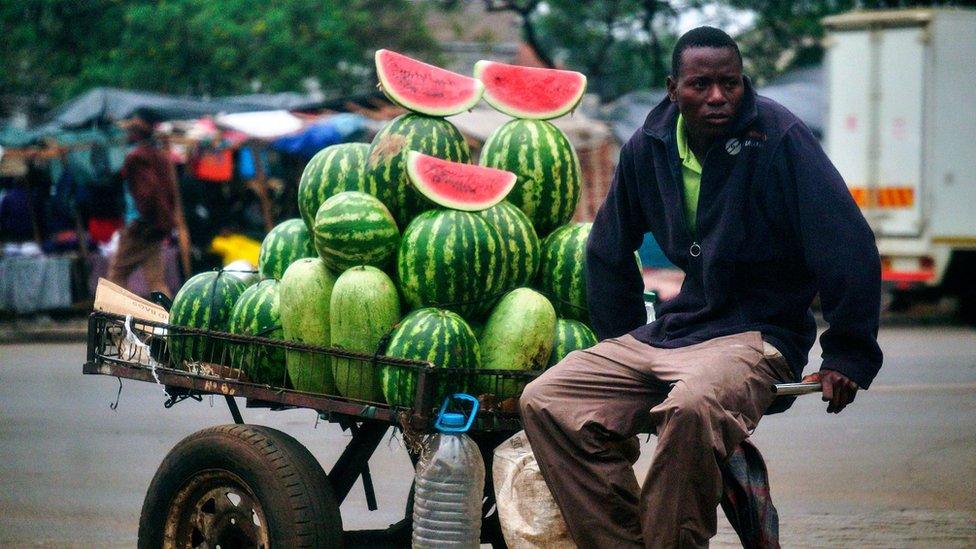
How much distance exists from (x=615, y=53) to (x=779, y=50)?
3.87 metres

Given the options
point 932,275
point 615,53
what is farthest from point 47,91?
point 932,275

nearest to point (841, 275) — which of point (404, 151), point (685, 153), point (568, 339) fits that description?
point (685, 153)

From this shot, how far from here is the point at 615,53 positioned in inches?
1062

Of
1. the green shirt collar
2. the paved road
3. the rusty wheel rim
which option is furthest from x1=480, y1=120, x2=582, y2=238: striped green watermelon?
the paved road

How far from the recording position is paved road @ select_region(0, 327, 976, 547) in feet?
18.2

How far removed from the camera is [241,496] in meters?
3.64

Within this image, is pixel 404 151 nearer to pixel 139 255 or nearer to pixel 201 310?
pixel 201 310

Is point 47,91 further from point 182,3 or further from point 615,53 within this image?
point 615,53

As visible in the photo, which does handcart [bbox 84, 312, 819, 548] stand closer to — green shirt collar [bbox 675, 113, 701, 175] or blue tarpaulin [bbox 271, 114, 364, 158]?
green shirt collar [bbox 675, 113, 701, 175]

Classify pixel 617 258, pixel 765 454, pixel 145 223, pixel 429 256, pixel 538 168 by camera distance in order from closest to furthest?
pixel 617 258
pixel 429 256
pixel 538 168
pixel 765 454
pixel 145 223

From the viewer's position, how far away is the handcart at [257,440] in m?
3.44

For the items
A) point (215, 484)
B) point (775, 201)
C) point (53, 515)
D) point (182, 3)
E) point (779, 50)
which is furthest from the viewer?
point (779, 50)

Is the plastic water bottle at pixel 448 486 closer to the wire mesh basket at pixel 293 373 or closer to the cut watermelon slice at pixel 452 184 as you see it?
the wire mesh basket at pixel 293 373

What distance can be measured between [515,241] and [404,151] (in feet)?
1.61
